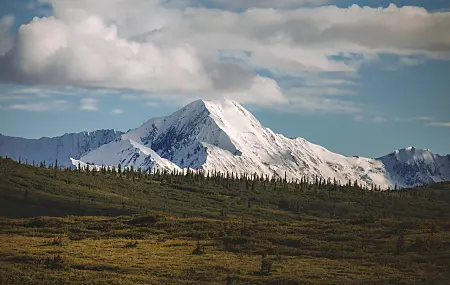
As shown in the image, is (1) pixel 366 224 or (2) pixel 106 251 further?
(1) pixel 366 224

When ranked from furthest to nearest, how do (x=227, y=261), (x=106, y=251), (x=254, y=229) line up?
(x=254, y=229) → (x=106, y=251) → (x=227, y=261)

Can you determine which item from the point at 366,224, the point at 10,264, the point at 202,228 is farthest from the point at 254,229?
the point at 10,264

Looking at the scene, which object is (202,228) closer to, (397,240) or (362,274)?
(397,240)

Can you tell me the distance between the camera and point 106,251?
72.6 meters

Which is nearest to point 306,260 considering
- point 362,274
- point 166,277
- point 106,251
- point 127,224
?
point 362,274

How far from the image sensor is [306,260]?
67438 mm

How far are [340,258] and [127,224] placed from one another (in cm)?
4277

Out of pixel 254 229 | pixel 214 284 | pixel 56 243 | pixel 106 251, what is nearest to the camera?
pixel 214 284

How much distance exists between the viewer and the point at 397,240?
74.9 meters

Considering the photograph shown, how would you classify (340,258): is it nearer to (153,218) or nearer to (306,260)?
(306,260)

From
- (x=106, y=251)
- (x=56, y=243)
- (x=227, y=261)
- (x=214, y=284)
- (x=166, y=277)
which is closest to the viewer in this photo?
(x=214, y=284)

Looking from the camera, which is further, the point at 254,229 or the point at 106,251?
the point at 254,229

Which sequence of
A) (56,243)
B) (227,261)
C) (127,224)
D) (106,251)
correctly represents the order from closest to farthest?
(227,261) → (106,251) → (56,243) → (127,224)

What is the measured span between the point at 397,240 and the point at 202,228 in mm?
29478
